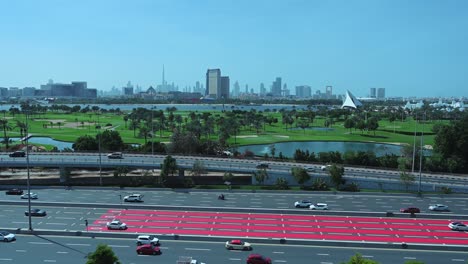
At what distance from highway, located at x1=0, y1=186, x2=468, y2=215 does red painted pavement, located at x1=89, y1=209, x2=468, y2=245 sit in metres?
2.09

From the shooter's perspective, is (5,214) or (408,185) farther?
(408,185)

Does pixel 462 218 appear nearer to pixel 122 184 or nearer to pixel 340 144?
pixel 122 184

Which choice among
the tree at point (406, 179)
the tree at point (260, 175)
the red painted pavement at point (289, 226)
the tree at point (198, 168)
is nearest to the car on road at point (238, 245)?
the red painted pavement at point (289, 226)

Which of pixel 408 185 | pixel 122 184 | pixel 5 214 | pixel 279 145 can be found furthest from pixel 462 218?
pixel 279 145

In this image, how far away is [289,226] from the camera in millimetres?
23875

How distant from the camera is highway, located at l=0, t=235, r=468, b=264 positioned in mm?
18750

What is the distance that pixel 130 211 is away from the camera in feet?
87.0

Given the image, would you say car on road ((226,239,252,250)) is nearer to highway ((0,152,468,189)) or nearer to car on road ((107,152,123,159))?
highway ((0,152,468,189))

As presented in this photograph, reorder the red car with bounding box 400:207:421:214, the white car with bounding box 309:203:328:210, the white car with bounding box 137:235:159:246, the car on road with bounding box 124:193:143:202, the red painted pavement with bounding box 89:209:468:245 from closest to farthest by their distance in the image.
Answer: the white car with bounding box 137:235:159:246 < the red painted pavement with bounding box 89:209:468:245 < the red car with bounding box 400:207:421:214 < the white car with bounding box 309:203:328:210 < the car on road with bounding box 124:193:143:202

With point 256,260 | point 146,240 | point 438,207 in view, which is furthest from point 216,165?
point 256,260

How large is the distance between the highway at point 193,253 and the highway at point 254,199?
6.75 meters

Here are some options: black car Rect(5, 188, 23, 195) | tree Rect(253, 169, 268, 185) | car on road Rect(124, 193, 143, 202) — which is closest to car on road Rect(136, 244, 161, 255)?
car on road Rect(124, 193, 143, 202)

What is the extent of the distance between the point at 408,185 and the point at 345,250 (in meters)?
16.1

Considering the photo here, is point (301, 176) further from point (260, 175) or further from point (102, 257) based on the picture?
point (102, 257)
